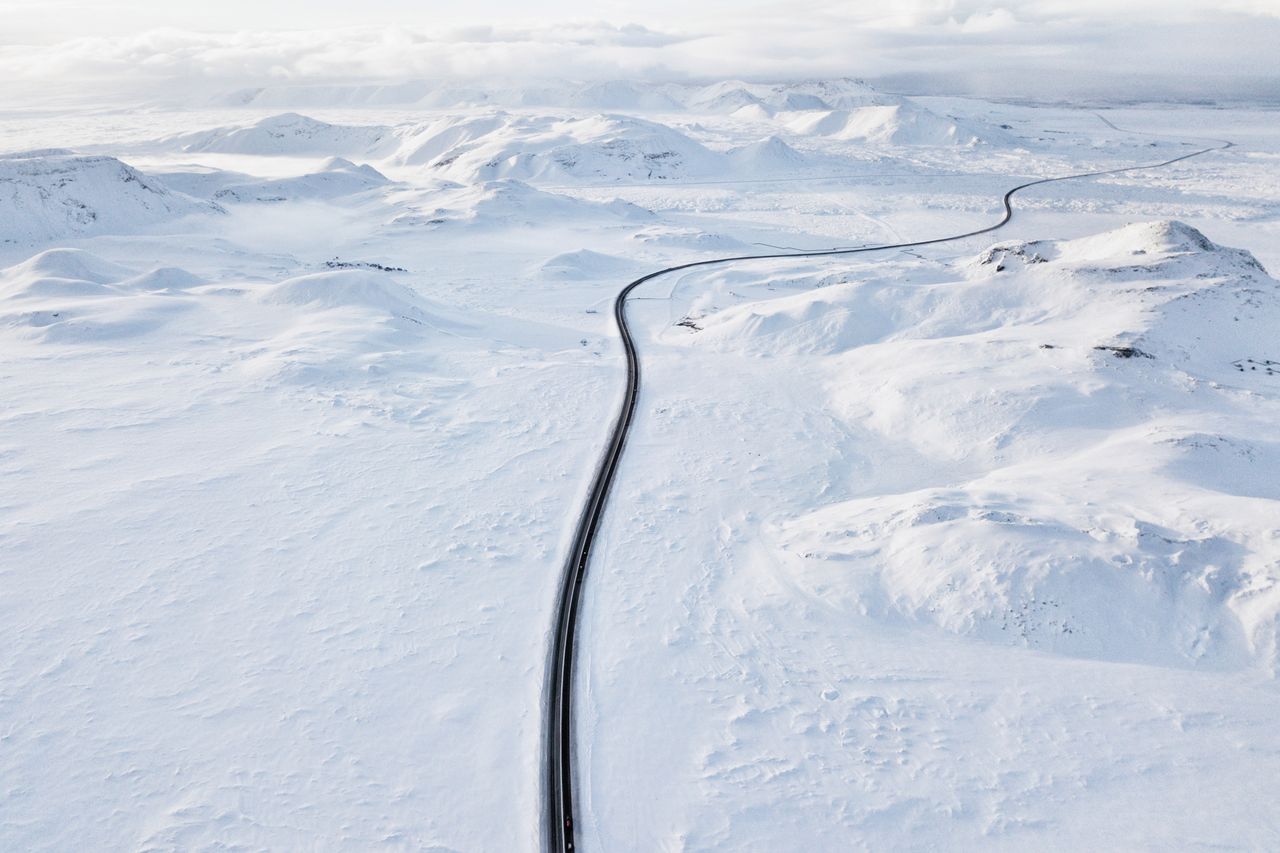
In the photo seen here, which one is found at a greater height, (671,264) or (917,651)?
(671,264)

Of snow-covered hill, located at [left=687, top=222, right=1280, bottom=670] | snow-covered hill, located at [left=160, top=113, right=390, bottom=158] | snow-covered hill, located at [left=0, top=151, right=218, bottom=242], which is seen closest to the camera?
snow-covered hill, located at [left=687, top=222, right=1280, bottom=670]

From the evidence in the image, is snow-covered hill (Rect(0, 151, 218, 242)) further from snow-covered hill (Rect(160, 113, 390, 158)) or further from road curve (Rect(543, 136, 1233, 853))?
snow-covered hill (Rect(160, 113, 390, 158))

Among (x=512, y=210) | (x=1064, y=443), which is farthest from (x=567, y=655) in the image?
(x=512, y=210)

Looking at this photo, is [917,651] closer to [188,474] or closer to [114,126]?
[188,474]

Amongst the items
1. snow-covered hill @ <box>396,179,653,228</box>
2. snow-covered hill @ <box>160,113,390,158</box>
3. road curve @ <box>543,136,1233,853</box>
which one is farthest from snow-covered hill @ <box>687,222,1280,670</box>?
snow-covered hill @ <box>160,113,390,158</box>

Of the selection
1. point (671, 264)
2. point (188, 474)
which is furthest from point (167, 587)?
point (671, 264)

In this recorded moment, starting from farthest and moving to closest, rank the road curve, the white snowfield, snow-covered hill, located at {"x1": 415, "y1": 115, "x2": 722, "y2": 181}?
1. snow-covered hill, located at {"x1": 415, "y1": 115, "x2": 722, "y2": 181}
2. the white snowfield
3. the road curve
